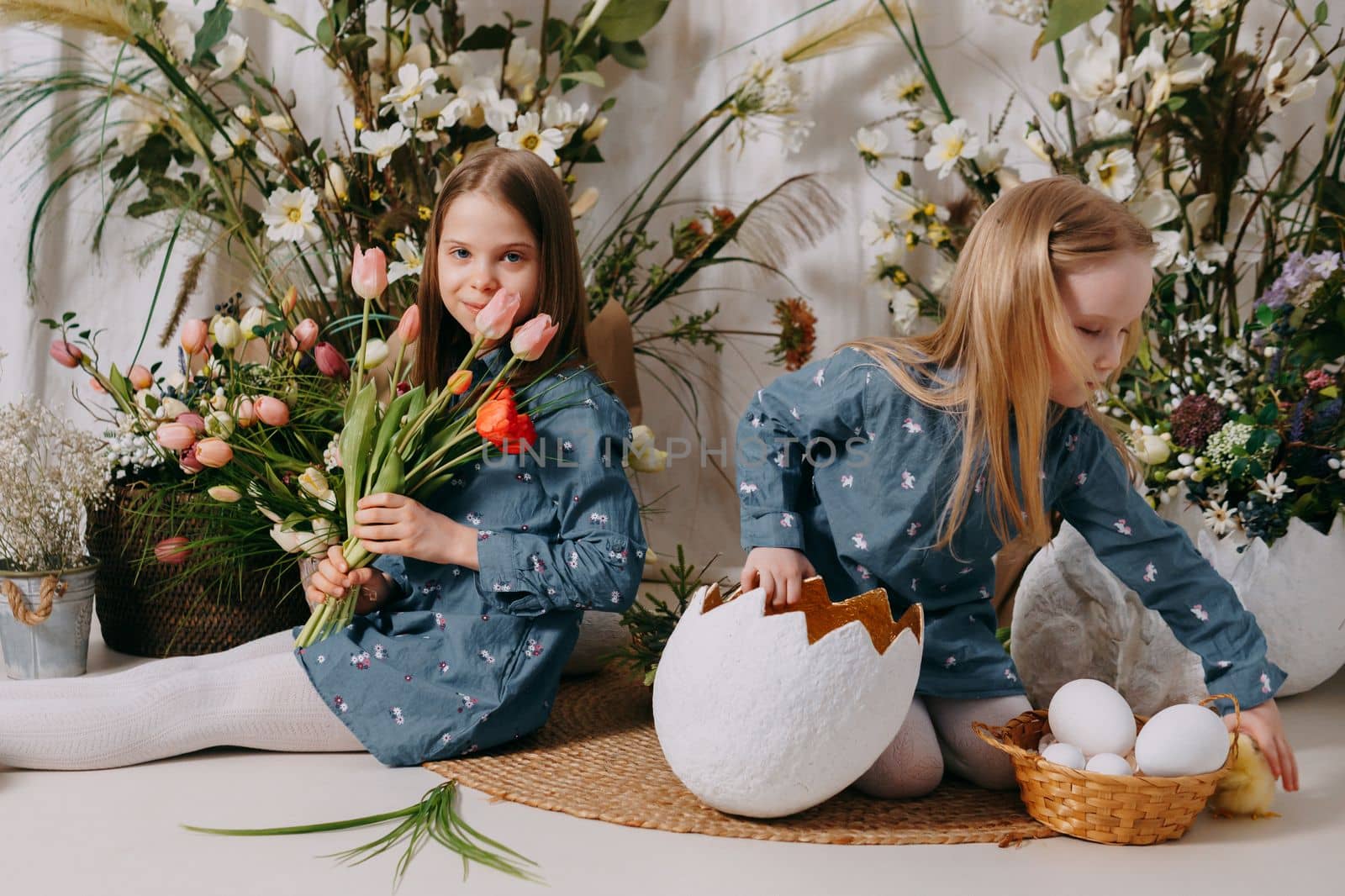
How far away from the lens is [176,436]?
1.50 m

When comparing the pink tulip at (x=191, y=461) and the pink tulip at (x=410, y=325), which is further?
the pink tulip at (x=191, y=461)

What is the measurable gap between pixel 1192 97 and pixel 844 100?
717 mm

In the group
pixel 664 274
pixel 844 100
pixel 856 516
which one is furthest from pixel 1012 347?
pixel 844 100

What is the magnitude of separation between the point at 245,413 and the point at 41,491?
40 centimetres

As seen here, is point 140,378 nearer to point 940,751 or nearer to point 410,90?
point 410,90

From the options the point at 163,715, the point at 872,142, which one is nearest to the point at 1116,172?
the point at 872,142

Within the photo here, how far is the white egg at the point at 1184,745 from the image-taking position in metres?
1.21

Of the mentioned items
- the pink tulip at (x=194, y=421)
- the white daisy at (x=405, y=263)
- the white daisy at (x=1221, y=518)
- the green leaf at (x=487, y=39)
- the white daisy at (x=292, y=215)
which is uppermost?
the green leaf at (x=487, y=39)

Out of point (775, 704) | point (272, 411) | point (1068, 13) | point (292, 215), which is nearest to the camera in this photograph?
point (775, 704)

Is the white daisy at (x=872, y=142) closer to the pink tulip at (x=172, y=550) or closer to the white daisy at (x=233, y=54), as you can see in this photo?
the white daisy at (x=233, y=54)

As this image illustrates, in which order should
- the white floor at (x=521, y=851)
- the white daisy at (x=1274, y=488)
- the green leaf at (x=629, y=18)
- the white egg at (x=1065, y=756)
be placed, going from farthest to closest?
the green leaf at (x=629, y=18)
the white daisy at (x=1274, y=488)
the white egg at (x=1065, y=756)
the white floor at (x=521, y=851)

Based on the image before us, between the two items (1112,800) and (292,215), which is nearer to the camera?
(1112,800)

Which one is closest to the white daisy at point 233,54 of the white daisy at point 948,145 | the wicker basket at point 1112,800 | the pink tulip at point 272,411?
the pink tulip at point 272,411

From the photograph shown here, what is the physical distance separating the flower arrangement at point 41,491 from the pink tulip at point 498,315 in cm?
76
